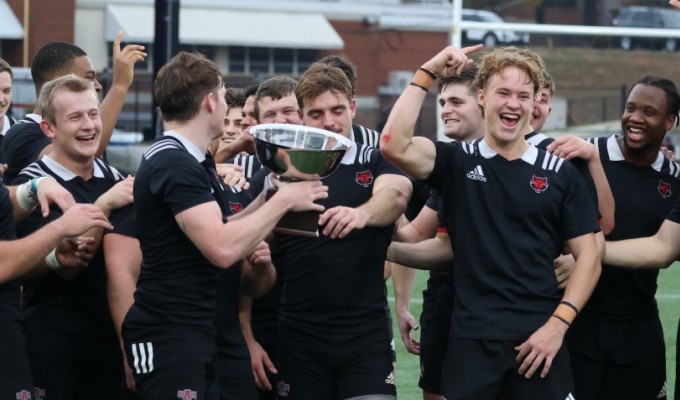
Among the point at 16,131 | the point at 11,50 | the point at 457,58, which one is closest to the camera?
the point at 457,58

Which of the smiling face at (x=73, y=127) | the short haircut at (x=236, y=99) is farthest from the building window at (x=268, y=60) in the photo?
the smiling face at (x=73, y=127)

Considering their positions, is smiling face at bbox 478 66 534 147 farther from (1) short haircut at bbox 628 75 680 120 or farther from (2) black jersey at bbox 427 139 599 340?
(1) short haircut at bbox 628 75 680 120

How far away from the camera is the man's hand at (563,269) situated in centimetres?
570

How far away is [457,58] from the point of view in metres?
5.32

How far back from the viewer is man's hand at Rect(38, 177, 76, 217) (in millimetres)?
5191

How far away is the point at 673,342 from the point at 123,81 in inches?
226

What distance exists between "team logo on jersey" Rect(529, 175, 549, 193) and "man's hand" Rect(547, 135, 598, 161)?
0.33m

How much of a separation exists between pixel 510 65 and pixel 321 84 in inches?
38.1

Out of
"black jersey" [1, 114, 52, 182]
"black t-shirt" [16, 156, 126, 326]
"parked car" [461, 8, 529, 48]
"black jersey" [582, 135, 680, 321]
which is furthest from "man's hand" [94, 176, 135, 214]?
"parked car" [461, 8, 529, 48]

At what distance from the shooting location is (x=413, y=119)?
536 cm

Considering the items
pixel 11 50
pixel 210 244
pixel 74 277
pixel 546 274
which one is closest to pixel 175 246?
pixel 210 244

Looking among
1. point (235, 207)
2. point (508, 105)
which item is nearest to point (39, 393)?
point (235, 207)

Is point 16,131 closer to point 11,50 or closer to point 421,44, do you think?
point 11,50

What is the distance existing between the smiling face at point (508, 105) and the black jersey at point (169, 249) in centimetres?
131
